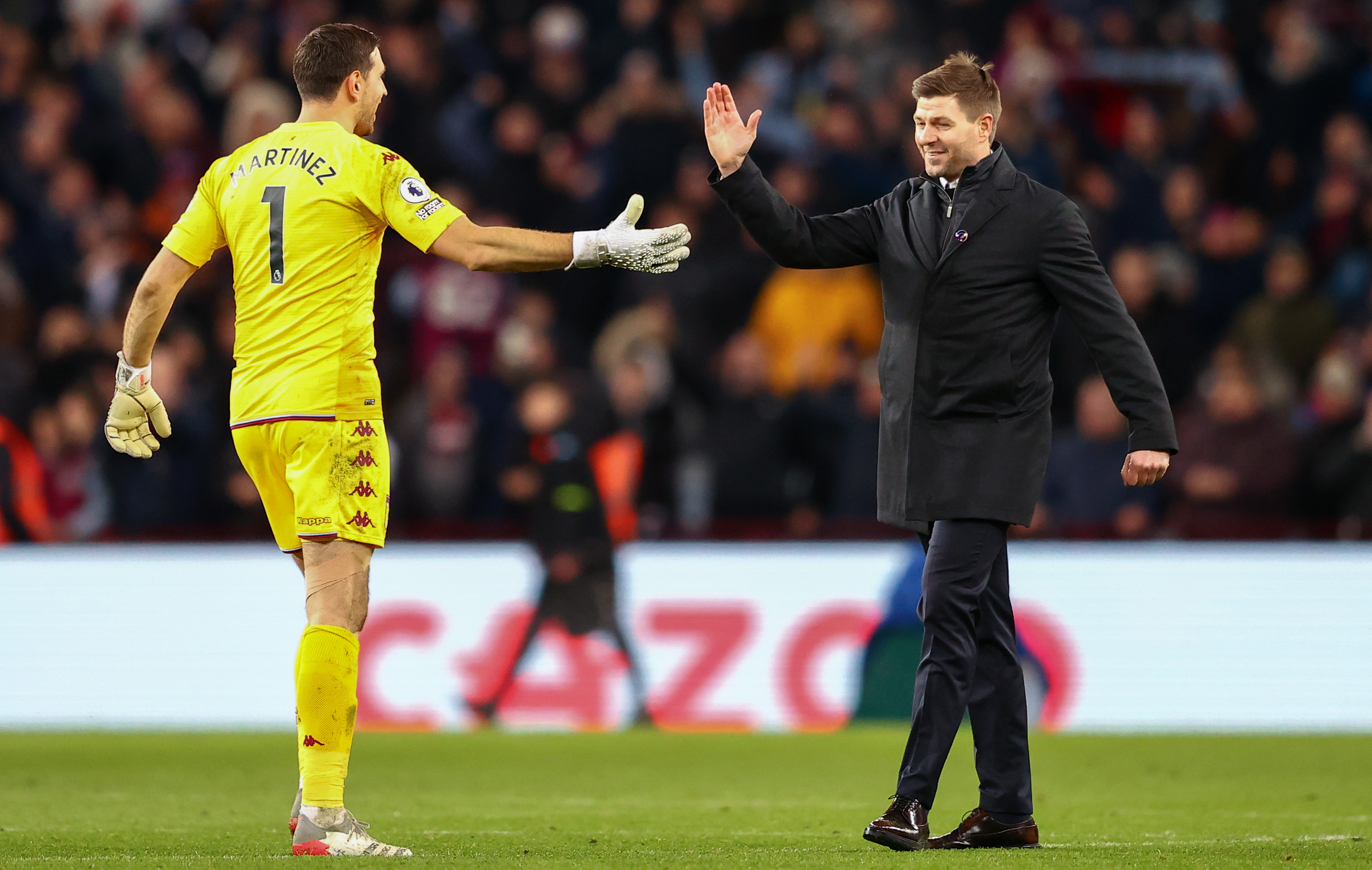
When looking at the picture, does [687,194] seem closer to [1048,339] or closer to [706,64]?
[706,64]

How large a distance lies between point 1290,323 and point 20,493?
27.5 ft

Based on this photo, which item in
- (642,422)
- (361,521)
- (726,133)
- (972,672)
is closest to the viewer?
(361,521)

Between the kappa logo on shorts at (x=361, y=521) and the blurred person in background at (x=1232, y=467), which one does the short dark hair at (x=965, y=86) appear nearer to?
the kappa logo on shorts at (x=361, y=521)

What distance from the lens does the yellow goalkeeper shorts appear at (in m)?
5.54

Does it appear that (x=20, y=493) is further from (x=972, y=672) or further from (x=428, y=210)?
(x=972, y=672)

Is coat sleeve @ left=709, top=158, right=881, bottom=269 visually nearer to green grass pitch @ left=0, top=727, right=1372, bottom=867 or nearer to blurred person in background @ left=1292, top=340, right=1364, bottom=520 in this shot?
green grass pitch @ left=0, top=727, right=1372, bottom=867

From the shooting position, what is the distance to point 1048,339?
5.98 meters

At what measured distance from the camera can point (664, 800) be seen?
7.87 metres

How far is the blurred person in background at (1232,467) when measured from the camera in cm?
1162

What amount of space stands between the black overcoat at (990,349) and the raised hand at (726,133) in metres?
0.05

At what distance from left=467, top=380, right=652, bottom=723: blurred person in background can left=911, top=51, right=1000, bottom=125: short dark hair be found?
6180mm

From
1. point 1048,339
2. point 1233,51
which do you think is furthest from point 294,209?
point 1233,51

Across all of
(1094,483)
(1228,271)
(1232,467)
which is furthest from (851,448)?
(1228,271)

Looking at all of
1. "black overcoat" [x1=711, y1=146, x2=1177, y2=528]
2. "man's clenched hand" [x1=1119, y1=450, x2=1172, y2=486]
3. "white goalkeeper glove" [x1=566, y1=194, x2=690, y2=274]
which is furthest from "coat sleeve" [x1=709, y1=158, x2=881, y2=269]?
Answer: "man's clenched hand" [x1=1119, y1=450, x2=1172, y2=486]
